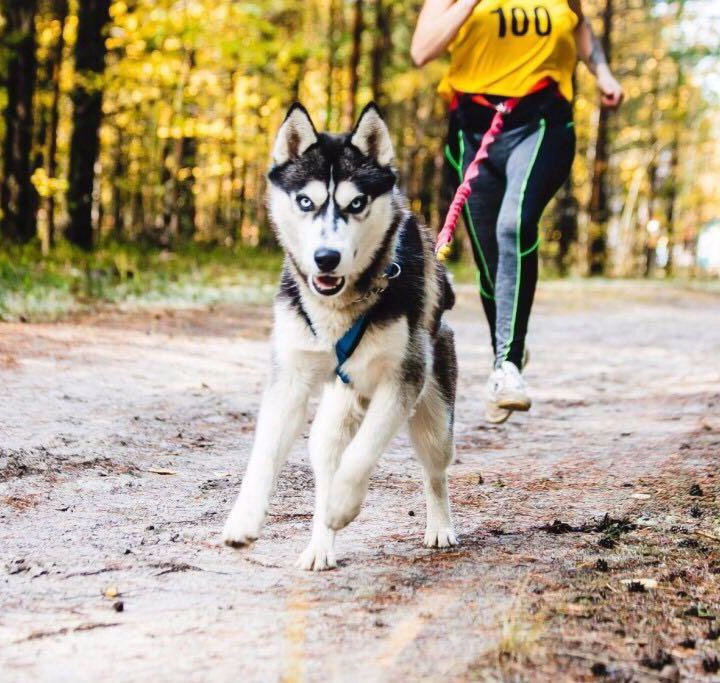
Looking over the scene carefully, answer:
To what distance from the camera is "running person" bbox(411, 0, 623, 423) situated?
488 cm

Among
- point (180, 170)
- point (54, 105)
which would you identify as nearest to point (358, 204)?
point (54, 105)

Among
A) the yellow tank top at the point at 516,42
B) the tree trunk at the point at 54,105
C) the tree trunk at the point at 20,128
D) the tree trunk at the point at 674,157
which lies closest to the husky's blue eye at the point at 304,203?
the yellow tank top at the point at 516,42

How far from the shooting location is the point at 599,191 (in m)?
25.6

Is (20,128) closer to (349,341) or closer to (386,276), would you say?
(386,276)

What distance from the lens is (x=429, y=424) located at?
3561 mm

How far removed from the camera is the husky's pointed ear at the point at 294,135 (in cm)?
337

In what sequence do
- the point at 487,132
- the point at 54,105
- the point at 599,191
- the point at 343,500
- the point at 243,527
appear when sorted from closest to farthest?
the point at 243,527 → the point at 343,500 → the point at 487,132 → the point at 54,105 → the point at 599,191

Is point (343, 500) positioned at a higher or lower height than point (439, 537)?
higher

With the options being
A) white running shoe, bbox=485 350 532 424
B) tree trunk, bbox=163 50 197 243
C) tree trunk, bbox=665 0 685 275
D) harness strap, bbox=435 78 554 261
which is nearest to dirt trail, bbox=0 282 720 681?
white running shoe, bbox=485 350 532 424

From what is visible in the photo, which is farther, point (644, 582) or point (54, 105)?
point (54, 105)

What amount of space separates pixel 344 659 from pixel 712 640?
0.96 metres

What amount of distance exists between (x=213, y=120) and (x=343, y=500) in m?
17.7

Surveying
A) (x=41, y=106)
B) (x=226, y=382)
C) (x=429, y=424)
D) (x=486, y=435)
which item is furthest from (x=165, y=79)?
(x=429, y=424)

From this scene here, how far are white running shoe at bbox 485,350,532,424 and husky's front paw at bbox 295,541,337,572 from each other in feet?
6.27
